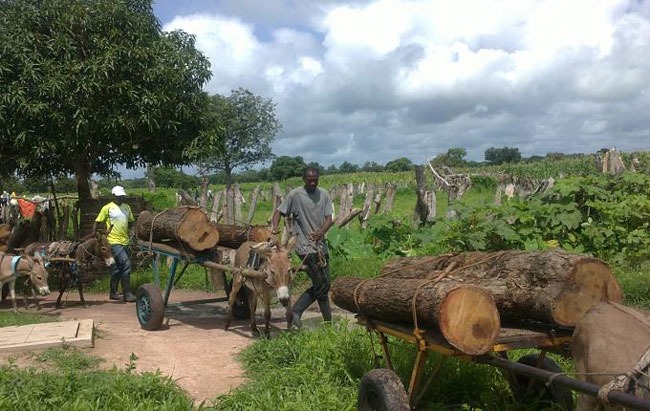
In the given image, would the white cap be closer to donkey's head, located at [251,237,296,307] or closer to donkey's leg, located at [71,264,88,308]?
donkey's leg, located at [71,264,88,308]

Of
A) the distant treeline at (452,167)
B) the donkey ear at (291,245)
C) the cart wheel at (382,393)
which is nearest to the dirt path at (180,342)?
the donkey ear at (291,245)

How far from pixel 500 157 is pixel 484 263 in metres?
64.2

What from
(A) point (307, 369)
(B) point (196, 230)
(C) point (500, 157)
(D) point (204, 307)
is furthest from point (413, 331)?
(C) point (500, 157)

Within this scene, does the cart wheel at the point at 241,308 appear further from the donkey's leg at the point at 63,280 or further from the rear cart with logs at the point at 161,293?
the donkey's leg at the point at 63,280

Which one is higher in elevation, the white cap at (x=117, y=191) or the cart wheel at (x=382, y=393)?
the white cap at (x=117, y=191)

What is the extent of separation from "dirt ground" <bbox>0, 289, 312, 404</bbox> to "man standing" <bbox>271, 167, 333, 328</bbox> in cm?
101

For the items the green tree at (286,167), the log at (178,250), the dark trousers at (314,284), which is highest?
the green tree at (286,167)

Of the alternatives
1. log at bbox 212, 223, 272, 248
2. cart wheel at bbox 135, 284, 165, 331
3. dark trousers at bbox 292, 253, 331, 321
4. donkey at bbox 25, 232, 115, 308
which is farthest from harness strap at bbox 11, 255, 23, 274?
dark trousers at bbox 292, 253, 331, 321

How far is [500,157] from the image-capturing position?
66.2 m

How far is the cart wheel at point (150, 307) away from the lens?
8.57 metres

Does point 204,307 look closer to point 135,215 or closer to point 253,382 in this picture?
point 135,215

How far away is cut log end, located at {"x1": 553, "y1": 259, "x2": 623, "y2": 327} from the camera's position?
410cm

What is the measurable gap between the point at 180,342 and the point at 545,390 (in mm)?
4777

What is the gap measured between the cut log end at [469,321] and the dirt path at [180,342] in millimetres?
2937
